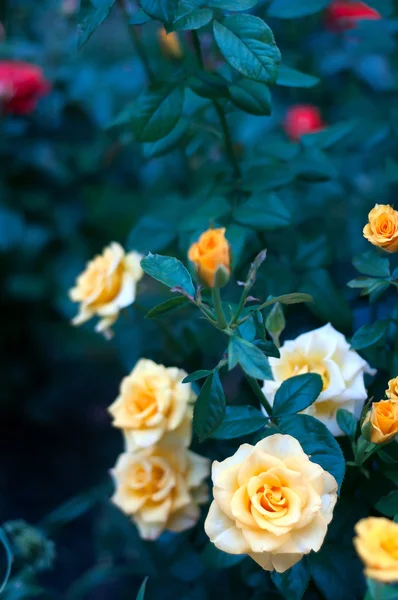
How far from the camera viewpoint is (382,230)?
1.95ft

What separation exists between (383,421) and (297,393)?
0.09 m

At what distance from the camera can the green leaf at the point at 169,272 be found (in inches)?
22.4

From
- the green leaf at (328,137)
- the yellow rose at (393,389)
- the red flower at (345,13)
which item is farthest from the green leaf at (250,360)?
the red flower at (345,13)

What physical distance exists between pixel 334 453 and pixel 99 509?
37.7 inches

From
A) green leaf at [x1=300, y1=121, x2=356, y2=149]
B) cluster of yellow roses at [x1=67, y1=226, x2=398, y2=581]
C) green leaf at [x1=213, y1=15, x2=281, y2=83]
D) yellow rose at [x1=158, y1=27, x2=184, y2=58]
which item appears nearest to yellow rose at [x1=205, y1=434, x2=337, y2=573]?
cluster of yellow roses at [x1=67, y1=226, x2=398, y2=581]

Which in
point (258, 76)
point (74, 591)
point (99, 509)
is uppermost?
point (258, 76)

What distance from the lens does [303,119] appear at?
1642 millimetres

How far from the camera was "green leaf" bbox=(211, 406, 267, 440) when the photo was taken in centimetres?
61

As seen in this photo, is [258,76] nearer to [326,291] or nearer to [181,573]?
[326,291]

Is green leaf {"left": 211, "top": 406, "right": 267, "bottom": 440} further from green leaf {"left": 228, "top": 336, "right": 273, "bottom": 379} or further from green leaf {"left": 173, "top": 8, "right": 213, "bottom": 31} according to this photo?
green leaf {"left": 173, "top": 8, "right": 213, "bottom": 31}

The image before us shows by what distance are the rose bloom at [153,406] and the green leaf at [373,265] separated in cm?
23

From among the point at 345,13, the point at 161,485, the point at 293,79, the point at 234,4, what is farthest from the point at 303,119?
the point at 161,485

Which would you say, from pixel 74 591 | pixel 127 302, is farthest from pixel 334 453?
pixel 74 591

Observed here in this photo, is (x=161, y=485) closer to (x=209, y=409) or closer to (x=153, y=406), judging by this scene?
(x=153, y=406)
